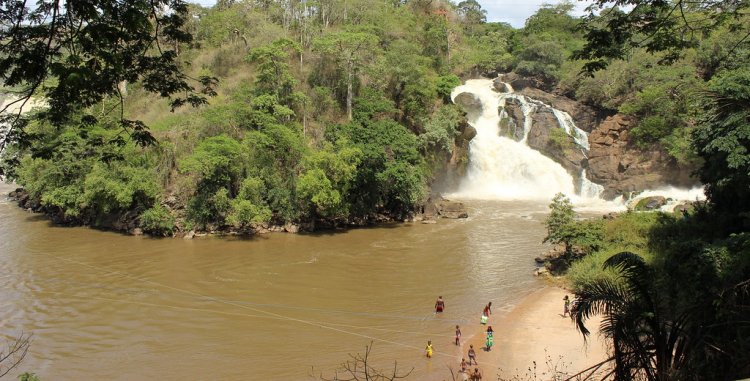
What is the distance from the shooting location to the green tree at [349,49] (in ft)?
101

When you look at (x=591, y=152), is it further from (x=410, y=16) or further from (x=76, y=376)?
(x=76, y=376)

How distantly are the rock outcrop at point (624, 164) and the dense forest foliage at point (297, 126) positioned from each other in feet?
3.41

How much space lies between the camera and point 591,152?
37.7 m

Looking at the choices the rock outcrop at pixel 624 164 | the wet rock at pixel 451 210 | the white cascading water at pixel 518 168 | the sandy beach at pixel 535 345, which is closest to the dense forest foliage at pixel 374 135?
the rock outcrop at pixel 624 164

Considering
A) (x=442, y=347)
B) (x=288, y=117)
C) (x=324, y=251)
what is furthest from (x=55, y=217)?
(x=442, y=347)

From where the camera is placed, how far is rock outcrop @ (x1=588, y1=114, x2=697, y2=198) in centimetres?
3478

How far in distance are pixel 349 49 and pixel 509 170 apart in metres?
15.2

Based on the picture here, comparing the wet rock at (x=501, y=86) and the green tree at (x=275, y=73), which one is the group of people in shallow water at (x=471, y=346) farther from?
the wet rock at (x=501, y=86)

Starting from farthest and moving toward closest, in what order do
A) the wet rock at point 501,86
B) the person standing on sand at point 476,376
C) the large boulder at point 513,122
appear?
the wet rock at point 501,86 < the large boulder at point 513,122 < the person standing on sand at point 476,376

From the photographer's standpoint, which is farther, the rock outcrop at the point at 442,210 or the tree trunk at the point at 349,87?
the tree trunk at the point at 349,87

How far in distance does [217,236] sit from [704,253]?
2112 cm

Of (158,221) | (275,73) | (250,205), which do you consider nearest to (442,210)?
(250,205)

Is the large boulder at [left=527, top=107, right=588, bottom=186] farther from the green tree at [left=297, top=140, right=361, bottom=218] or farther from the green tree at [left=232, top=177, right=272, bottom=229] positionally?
the green tree at [left=232, top=177, right=272, bottom=229]

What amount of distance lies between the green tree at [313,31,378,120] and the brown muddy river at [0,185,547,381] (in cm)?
1026
